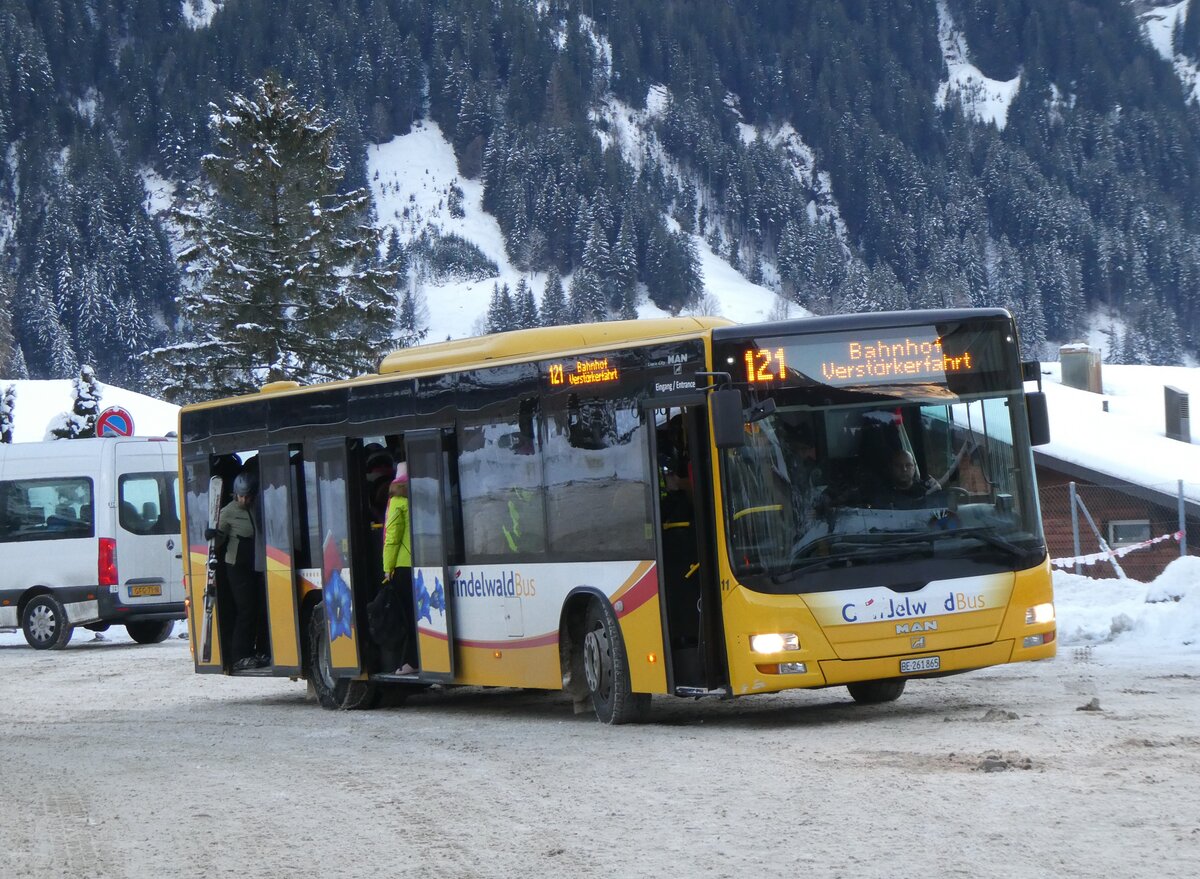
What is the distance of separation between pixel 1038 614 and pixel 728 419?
98.0 inches

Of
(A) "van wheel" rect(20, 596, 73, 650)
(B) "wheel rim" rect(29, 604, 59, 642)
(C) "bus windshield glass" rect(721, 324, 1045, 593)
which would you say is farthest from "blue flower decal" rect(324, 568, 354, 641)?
(B) "wheel rim" rect(29, 604, 59, 642)

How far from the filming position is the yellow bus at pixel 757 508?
10703 millimetres

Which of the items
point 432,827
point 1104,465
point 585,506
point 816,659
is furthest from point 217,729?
point 1104,465

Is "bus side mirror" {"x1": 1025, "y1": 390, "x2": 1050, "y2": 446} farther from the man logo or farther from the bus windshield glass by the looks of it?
the man logo

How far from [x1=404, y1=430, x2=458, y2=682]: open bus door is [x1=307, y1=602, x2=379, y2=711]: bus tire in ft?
3.79

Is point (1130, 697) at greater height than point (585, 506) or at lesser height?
lesser

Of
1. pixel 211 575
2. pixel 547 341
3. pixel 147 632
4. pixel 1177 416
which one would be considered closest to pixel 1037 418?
pixel 547 341

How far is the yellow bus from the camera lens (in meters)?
10.7

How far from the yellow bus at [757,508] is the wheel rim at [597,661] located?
0.06ft

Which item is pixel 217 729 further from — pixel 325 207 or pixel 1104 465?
pixel 325 207

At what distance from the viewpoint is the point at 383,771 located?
980cm

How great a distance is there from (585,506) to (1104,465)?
2243 cm

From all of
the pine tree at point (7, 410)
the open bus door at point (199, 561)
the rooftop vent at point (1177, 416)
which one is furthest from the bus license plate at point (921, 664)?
the pine tree at point (7, 410)

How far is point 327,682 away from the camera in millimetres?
14758
